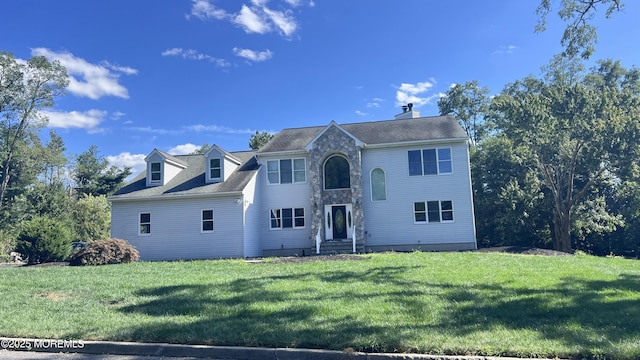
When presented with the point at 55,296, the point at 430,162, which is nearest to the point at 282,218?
the point at 430,162

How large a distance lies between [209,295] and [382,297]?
349 cm

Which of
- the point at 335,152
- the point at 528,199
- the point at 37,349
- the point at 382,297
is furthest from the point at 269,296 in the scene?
the point at 528,199

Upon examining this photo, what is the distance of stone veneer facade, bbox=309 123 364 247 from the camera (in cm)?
2080

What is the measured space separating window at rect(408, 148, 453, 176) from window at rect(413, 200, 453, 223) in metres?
1.56

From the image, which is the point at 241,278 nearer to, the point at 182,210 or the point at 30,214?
the point at 182,210

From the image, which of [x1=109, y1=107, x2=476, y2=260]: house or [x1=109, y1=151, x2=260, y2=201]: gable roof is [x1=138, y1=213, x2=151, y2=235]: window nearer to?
[x1=109, y1=107, x2=476, y2=260]: house

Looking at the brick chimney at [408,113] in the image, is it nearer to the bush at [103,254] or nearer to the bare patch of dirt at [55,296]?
the bush at [103,254]

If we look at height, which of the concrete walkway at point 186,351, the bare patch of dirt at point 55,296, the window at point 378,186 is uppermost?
the window at point 378,186

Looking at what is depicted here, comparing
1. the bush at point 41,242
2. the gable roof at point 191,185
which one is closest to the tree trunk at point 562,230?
the gable roof at point 191,185

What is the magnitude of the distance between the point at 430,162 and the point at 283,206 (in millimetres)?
8014

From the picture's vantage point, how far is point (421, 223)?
20.5 meters

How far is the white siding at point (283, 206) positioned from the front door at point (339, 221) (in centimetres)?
132

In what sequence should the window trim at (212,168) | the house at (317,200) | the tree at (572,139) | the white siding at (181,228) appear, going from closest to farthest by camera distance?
the white siding at (181,228)
the house at (317,200)
the window trim at (212,168)
the tree at (572,139)

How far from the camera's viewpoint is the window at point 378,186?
21156mm
